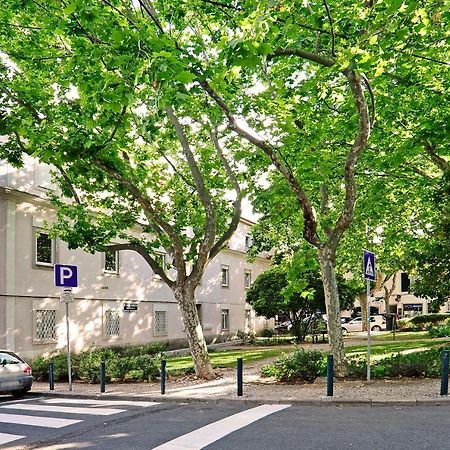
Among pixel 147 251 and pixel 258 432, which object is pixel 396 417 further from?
pixel 147 251

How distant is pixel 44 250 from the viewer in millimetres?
22062

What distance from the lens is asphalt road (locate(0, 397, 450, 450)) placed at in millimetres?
7289

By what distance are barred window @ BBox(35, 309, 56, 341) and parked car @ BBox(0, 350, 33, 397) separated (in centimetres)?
734

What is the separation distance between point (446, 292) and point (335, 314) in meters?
5.44

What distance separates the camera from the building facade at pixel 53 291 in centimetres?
1997

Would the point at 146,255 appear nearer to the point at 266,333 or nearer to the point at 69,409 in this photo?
the point at 69,409

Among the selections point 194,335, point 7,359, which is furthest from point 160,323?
point 7,359

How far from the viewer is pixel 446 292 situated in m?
17.1

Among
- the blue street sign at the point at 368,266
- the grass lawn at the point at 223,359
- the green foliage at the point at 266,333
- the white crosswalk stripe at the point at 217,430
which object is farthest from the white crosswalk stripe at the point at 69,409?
the green foliage at the point at 266,333

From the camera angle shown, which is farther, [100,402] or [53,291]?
[53,291]

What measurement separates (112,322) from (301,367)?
14.0 metres

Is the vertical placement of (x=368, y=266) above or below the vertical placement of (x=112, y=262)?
below

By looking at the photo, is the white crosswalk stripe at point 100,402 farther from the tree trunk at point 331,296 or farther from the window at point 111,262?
the window at point 111,262

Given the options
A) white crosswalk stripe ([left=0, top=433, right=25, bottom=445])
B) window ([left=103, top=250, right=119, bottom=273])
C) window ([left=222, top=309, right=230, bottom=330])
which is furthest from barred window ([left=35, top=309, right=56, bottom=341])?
window ([left=222, top=309, right=230, bottom=330])
